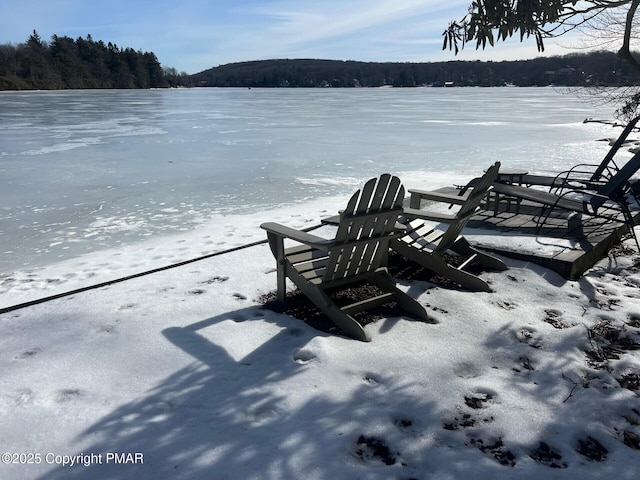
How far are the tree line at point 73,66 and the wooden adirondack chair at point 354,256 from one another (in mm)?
82390

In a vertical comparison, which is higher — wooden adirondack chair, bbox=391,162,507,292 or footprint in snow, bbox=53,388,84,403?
wooden adirondack chair, bbox=391,162,507,292

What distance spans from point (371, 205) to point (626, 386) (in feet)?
5.48

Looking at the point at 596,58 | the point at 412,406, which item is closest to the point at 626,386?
the point at 412,406

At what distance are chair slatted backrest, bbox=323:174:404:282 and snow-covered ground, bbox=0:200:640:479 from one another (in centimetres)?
45

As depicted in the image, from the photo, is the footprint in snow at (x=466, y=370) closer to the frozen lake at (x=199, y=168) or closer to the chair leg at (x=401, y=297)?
the chair leg at (x=401, y=297)

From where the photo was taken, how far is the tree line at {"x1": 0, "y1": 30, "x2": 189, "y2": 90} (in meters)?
80.4

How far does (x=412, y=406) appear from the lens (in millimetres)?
2406

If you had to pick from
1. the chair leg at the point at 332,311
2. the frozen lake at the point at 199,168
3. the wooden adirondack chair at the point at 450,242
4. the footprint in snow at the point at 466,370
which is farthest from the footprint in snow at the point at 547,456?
the frozen lake at the point at 199,168

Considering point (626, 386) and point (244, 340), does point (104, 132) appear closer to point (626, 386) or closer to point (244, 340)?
point (244, 340)

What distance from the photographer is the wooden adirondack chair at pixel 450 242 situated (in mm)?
3787

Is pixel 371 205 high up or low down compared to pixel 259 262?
up

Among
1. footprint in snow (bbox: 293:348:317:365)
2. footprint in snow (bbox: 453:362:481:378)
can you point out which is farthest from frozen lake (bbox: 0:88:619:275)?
footprint in snow (bbox: 453:362:481:378)

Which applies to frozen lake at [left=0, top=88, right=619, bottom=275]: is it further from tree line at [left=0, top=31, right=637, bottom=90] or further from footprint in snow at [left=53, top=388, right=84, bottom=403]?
tree line at [left=0, top=31, right=637, bottom=90]

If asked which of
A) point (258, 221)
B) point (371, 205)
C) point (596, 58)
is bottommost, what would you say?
point (258, 221)
